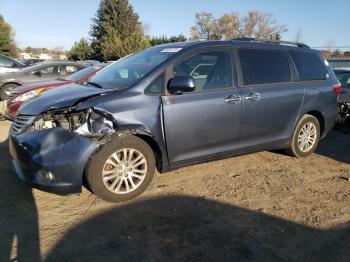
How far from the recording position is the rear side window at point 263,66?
4836 millimetres

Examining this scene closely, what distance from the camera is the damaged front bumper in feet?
11.8

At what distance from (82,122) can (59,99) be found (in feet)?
1.53

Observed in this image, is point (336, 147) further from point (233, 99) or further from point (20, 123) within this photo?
point (20, 123)

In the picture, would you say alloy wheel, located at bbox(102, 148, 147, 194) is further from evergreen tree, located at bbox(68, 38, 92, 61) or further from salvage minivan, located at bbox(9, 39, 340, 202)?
evergreen tree, located at bbox(68, 38, 92, 61)

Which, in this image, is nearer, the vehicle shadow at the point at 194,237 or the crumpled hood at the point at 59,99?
the vehicle shadow at the point at 194,237

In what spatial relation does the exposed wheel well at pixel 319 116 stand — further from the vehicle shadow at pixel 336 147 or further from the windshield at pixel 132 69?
the windshield at pixel 132 69

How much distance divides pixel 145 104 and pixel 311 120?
3.11 meters

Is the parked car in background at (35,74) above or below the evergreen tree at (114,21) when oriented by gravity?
below

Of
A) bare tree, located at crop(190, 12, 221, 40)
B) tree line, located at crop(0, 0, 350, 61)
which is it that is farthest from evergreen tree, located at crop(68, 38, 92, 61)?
bare tree, located at crop(190, 12, 221, 40)

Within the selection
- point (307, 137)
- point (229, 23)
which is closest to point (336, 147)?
point (307, 137)

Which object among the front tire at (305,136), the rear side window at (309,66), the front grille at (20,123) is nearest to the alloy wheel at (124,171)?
the front grille at (20,123)

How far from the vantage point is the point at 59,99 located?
13.2ft

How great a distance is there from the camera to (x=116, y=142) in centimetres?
383

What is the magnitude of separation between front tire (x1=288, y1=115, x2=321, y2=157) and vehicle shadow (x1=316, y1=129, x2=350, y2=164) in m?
0.47
